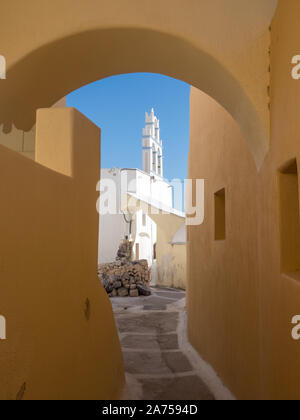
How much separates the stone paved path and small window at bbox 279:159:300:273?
8.19 feet

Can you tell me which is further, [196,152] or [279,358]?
[196,152]

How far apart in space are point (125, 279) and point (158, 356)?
6952 millimetres

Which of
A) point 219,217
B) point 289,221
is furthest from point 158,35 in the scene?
point 219,217

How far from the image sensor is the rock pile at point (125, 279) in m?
12.9

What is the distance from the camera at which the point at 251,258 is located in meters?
3.78

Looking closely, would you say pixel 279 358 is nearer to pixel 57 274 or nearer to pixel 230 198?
pixel 57 274

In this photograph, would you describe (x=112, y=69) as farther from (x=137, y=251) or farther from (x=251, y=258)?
(x=137, y=251)

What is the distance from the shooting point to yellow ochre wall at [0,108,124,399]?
2.04 metres

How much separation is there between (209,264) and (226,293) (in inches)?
44.9

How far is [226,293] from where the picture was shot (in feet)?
15.8

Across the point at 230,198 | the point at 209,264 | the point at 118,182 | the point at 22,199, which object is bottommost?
the point at 209,264

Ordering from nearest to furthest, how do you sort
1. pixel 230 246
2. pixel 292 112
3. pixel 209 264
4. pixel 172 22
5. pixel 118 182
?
pixel 292 112, pixel 172 22, pixel 230 246, pixel 209 264, pixel 118 182

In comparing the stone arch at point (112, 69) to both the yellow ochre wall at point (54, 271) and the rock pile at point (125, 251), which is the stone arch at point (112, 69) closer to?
the yellow ochre wall at point (54, 271)
